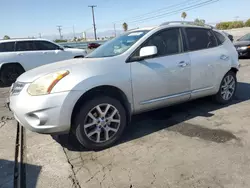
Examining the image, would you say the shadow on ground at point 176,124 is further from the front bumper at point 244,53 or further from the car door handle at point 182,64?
the front bumper at point 244,53

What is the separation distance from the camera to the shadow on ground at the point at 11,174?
8.79ft

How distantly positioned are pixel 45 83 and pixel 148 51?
1.52m

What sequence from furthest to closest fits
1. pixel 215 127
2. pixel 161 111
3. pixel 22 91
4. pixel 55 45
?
pixel 55 45, pixel 161 111, pixel 215 127, pixel 22 91

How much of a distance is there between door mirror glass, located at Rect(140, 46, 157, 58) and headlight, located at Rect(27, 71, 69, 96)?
1.15 m

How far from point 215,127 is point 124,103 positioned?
5.20 ft

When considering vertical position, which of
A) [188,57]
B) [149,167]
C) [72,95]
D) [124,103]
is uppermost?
[188,57]

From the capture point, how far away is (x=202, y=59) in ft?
14.3

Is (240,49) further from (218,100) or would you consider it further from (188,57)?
(188,57)

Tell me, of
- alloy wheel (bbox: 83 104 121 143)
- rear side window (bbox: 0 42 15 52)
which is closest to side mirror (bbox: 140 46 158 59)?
alloy wheel (bbox: 83 104 121 143)

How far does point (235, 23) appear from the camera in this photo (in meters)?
52.7

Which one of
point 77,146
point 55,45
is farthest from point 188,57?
point 55,45

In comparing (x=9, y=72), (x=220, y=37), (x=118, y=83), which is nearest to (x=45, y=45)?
(x=9, y=72)

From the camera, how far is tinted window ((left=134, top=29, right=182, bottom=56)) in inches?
153

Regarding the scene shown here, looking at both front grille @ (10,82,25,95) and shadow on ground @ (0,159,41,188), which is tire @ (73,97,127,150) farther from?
front grille @ (10,82,25,95)
